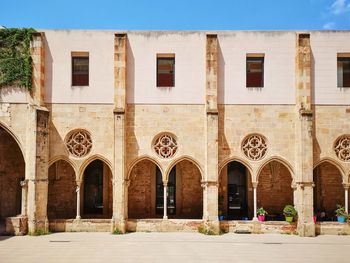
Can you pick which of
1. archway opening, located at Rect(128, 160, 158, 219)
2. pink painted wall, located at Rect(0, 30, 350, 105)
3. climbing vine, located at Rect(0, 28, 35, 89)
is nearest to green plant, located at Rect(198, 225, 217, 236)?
archway opening, located at Rect(128, 160, 158, 219)

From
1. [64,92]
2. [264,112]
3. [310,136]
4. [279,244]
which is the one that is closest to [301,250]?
[279,244]

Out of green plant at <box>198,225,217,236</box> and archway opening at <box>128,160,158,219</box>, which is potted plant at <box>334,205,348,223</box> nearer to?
green plant at <box>198,225,217,236</box>

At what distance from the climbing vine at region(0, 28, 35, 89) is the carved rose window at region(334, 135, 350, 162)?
49.6ft

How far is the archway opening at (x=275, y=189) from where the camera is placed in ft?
64.4

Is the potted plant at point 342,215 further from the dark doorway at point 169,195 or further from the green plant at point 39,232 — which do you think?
the green plant at point 39,232

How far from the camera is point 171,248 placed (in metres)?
13.7

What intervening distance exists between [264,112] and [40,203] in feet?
37.5

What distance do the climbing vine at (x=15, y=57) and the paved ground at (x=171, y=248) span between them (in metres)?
7.29

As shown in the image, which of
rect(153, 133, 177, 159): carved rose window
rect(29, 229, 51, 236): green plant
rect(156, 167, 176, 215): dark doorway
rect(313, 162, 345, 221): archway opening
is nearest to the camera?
rect(29, 229, 51, 236): green plant

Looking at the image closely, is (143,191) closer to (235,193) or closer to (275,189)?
(235,193)

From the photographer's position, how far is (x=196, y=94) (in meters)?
17.6

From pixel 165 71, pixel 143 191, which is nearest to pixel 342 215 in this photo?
pixel 143 191

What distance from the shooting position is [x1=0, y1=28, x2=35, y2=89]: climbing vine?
17.3 metres

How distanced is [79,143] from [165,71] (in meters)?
5.58
